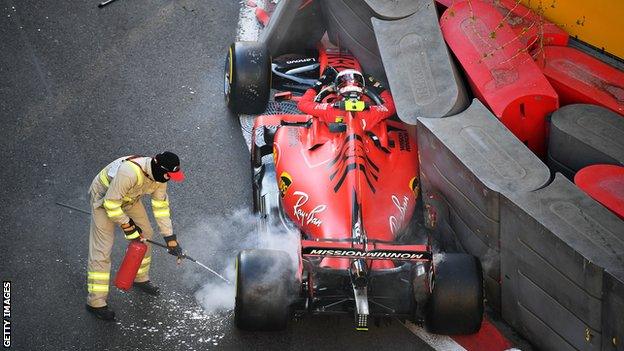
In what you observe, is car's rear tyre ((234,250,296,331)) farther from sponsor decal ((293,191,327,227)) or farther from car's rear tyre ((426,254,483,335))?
car's rear tyre ((426,254,483,335))

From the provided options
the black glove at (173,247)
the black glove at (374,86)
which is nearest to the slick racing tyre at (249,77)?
Result: the black glove at (374,86)

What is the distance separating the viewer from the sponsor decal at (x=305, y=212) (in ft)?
29.0

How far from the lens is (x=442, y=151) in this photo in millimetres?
8797

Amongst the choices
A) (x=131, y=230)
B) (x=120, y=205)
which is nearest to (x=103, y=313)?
(x=131, y=230)

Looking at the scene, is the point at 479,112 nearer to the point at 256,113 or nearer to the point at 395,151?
the point at 395,151

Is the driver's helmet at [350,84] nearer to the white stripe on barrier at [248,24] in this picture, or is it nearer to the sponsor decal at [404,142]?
the sponsor decal at [404,142]

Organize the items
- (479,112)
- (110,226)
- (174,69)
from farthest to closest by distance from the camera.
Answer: (174,69) → (479,112) → (110,226)

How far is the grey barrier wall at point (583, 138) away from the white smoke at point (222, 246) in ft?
9.07

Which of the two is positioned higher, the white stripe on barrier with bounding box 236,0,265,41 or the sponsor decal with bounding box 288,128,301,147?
the white stripe on barrier with bounding box 236,0,265,41

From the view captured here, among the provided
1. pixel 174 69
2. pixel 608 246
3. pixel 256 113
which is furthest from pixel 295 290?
pixel 174 69

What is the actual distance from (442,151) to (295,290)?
79.7 inches

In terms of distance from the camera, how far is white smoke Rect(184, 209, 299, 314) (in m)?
8.96

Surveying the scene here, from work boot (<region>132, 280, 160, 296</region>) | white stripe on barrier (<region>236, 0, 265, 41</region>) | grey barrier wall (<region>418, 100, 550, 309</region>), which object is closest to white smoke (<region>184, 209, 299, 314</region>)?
work boot (<region>132, 280, 160, 296</region>)

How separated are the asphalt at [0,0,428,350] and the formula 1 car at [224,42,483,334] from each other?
58 centimetres
